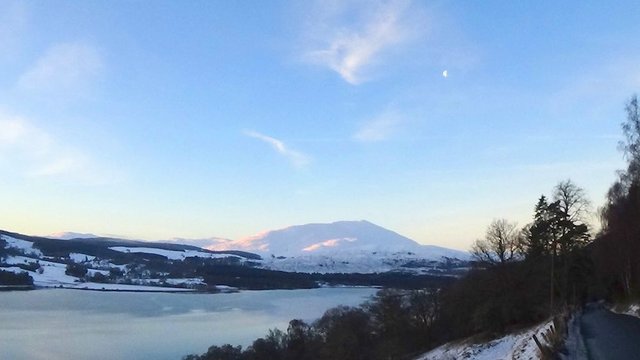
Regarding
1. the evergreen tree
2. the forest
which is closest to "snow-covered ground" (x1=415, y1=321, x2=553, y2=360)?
the forest

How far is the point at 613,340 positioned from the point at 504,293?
73.6 feet

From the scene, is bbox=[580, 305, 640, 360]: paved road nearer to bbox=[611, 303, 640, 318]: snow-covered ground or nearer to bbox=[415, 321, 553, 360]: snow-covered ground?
bbox=[415, 321, 553, 360]: snow-covered ground

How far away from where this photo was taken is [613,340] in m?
19.3

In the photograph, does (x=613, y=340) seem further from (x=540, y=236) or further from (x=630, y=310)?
(x=540, y=236)

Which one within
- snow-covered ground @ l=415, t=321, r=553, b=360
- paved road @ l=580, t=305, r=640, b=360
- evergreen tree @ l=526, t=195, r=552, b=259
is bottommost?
snow-covered ground @ l=415, t=321, r=553, b=360

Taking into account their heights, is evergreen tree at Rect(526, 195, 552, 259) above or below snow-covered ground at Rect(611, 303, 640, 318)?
above

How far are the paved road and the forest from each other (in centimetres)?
789

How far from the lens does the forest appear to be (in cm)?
3844

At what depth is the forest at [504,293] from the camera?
1513 inches

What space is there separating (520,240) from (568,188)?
9601 millimetres

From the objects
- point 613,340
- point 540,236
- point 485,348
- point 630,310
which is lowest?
point 485,348

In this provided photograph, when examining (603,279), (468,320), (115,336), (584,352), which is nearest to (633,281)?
(603,279)

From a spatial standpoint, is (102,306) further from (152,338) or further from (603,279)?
(603,279)

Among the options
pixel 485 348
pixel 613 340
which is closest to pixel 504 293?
pixel 485 348
